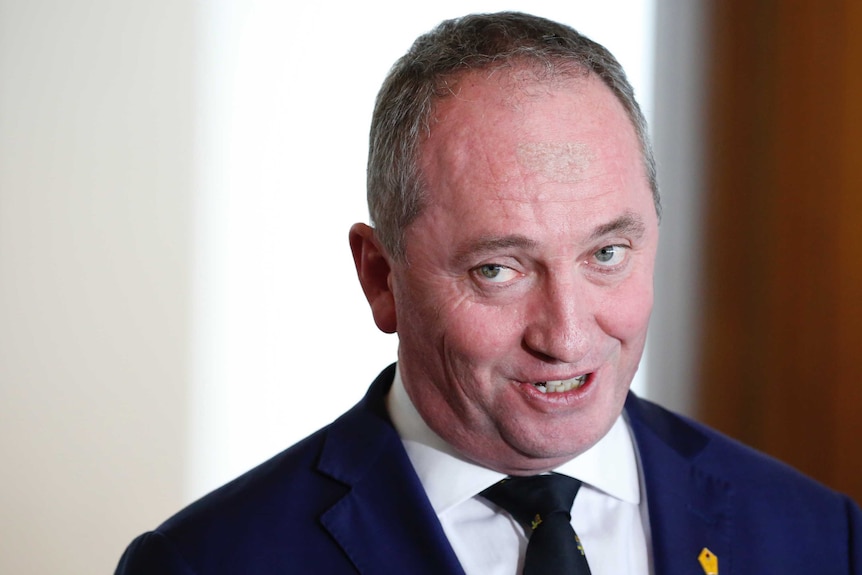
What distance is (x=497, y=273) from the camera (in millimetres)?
1318

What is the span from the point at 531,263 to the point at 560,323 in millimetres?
84

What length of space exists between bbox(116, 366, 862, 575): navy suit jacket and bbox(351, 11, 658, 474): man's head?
5.6 inches

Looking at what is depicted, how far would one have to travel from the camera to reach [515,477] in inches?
56.5

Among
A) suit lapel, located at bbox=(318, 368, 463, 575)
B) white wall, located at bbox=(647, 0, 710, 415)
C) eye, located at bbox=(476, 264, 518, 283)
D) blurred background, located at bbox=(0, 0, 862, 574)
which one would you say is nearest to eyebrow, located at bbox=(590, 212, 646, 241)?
eye, located at bbox=(476, 264, 518, 283)

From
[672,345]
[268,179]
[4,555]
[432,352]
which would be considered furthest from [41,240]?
[672,345]

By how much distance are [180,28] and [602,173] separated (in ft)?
4.43

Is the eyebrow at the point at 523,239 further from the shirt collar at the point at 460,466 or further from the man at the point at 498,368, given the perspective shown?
the shirt collar at the point at 460,466

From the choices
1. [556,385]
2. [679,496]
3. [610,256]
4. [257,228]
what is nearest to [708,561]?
[679,496]

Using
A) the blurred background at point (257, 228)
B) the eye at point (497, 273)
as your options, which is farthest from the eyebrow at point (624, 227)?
the blurred background at point (257, 228)

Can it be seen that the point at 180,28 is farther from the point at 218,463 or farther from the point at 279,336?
the point at 218,463

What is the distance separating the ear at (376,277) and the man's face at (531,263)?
81 mm

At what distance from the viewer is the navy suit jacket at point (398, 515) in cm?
141

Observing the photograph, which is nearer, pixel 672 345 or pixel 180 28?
pixel 180 28

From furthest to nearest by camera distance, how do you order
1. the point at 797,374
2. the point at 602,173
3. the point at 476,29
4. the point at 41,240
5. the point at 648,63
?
the point at 648,63 < the point at 797,374 < the point at 41,240 < the point at 476,29 < the point at 602,173
